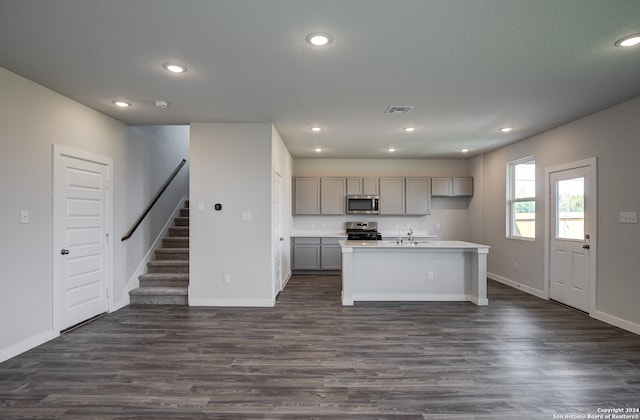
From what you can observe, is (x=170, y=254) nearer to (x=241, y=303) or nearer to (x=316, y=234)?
(x=241, y=303)

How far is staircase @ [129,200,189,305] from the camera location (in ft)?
15.2

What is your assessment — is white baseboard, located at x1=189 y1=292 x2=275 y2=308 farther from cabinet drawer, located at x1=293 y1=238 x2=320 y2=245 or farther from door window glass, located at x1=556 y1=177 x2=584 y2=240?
door window glass, located at x1=556 y1=177 x2=584 y2=240

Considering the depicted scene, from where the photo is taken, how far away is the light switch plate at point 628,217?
11.7ft

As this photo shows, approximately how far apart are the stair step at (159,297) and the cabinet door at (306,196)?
3067 millimetres

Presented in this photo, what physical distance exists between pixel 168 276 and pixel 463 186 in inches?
242

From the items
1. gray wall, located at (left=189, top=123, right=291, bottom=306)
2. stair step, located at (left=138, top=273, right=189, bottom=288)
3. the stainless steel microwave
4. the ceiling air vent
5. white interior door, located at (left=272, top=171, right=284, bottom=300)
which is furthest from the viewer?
the stainless steel microwave

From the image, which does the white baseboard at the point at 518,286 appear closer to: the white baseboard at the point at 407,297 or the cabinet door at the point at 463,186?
the white baseboard at the point at 407,297

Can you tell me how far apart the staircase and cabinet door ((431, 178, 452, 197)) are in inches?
204

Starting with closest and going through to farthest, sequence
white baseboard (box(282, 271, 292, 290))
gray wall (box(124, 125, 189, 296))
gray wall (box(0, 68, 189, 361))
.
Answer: gray wall (box(0, 68, 189, 361)) → gray wall (box(124, 125, 189, 296)) → white baseboard (box(282, 271, 292, 290))

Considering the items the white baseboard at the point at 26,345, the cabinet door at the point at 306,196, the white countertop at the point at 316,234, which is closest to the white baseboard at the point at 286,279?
the white countertop at the point at 316,234

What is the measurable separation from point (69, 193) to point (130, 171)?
3.84ft

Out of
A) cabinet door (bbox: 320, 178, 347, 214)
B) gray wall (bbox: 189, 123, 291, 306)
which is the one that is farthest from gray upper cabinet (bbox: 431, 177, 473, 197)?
gray wall (bbox: 189, 123, 291, 306)

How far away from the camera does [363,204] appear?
23.2 feet

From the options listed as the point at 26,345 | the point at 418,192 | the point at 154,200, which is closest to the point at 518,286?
the point at 418,192
